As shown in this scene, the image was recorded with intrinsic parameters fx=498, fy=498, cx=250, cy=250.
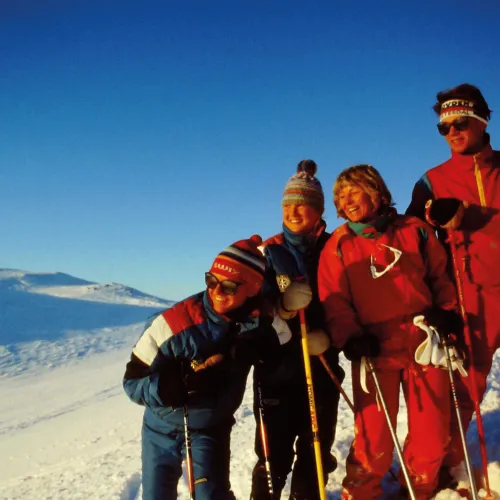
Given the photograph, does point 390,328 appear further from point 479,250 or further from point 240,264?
point 240,264

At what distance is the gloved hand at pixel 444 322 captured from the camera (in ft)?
11.0

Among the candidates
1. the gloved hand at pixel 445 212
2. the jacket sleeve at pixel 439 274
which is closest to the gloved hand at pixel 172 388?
the jacket sleeve at pixel 439 274

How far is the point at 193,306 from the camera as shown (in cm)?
331

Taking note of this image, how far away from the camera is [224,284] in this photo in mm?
3203

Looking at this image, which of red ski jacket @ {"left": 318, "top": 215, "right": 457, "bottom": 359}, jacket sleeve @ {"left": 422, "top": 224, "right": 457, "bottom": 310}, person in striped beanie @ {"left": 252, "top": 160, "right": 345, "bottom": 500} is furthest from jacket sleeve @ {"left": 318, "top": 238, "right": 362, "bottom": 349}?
jacket sleeve @ {"left": 422, "top": 224, "right": 457, "bottom": 310}

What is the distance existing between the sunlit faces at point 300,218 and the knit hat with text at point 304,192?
0.13 ft

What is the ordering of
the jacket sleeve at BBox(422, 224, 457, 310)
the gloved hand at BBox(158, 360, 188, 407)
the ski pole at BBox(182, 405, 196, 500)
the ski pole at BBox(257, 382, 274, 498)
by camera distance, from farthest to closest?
1. the jacket sleeve at BBox(422, 224, 457, 310)
2. the ski pole at BBox(257, 382, 274, 498)
3. the ski pole at BBox(182, 405, 196, 500)
4. the gloved hand at BBox(158, 360, 188, 407)

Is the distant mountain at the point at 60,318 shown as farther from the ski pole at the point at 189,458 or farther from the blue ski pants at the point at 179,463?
the ski pole at the point at 189,458

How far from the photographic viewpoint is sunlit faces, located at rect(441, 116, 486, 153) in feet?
12.5

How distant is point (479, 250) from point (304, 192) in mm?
1383

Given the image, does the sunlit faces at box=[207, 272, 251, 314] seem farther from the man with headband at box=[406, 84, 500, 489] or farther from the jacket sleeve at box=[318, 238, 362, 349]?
the man with headband at box=[406, 84, 500, 489]

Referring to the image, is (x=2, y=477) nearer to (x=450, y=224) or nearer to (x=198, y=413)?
(x=198, y=413)

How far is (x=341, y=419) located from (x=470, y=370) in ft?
8.43

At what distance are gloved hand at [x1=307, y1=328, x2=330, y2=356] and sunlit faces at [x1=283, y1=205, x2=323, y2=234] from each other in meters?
0.79
